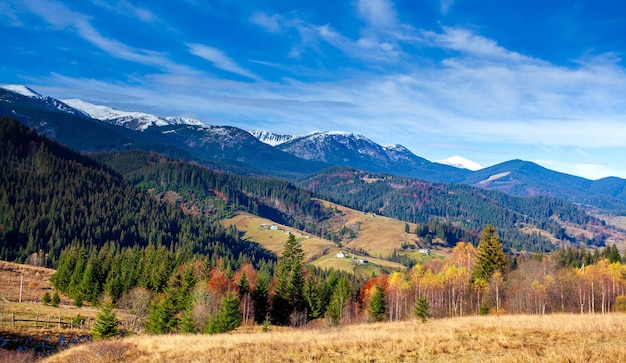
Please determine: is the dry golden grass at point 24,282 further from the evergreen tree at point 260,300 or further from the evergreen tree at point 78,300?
the evergreen tree at point 260,300

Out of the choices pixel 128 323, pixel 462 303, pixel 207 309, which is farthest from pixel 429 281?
pixel 128 323

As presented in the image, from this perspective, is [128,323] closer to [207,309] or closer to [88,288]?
[207,309]

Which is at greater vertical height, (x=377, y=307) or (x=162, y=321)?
(x=162, y=321)

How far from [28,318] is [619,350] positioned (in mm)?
79728

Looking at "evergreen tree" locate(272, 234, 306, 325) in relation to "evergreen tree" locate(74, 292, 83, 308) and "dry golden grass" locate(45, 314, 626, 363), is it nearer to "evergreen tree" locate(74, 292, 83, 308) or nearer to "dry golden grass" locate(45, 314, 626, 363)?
"evergreen tree" locate(74, 292, 83, 308)

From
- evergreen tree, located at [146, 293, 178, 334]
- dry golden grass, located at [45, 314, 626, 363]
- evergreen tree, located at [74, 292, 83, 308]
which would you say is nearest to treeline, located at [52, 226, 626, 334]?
evergreen tree, located at [74, 292, 83, 308]

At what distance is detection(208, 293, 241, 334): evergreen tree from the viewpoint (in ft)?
196

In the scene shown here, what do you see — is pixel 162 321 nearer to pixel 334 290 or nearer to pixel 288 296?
pixel 288 296

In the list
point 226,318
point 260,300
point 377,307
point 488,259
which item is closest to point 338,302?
point 377,307

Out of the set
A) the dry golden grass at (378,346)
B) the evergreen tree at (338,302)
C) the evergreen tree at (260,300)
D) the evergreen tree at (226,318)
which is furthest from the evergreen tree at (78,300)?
the dry golden grass at (378,346)

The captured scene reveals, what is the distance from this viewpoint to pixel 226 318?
6134cm

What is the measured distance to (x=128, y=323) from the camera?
7925cm

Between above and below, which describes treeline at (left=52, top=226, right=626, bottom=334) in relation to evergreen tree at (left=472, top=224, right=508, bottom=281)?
below

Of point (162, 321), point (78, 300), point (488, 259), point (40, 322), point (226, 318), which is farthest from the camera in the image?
point (78, 300)
